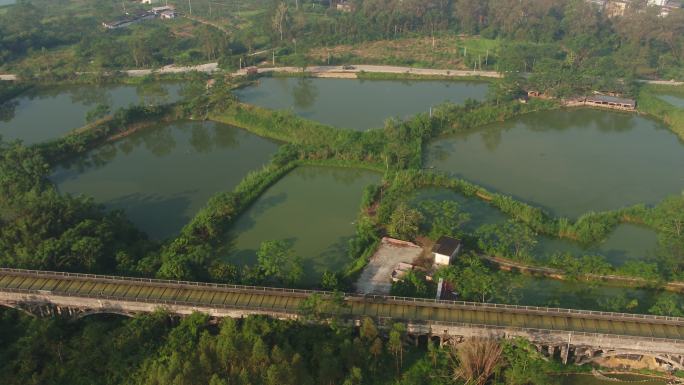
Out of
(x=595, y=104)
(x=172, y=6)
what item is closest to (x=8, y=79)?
(x=172, y=6)

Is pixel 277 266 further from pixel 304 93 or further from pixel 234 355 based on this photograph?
pixel 304 93

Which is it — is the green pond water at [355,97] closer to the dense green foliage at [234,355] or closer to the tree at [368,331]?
the tree at [368,331]

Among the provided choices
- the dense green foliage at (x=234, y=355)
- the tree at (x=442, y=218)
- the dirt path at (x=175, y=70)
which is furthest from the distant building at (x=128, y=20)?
the dense green foliage at (x=234, y=355)

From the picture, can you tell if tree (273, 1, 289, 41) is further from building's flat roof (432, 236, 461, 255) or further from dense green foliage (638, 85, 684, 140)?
building's flat roof (432, 236, 461, 255)

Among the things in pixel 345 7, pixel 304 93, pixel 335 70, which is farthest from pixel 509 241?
pixel 345 7

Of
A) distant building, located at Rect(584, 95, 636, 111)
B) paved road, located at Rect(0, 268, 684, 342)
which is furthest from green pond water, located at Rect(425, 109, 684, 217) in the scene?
paved road, located at Rect(0, 268, 684, 342)

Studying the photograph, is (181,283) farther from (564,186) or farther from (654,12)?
(654,12)

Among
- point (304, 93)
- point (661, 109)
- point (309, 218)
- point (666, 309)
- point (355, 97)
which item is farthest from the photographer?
point (304, 93)
